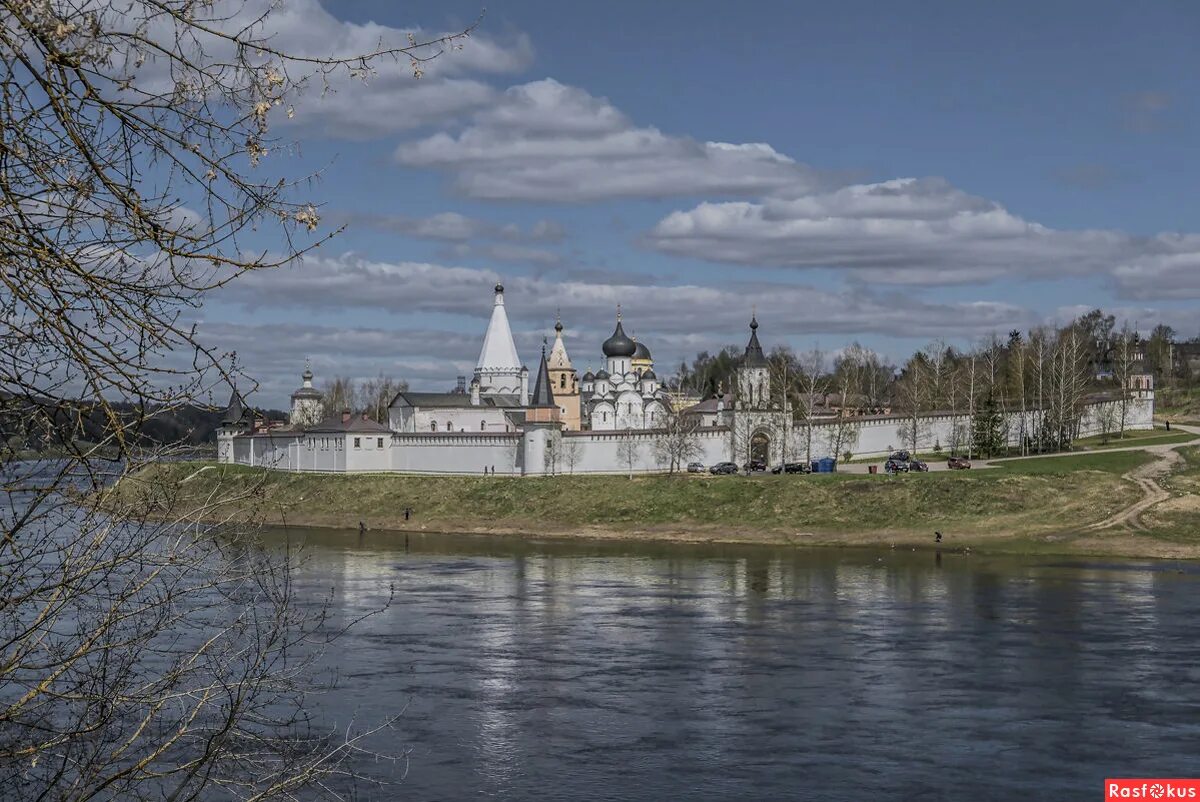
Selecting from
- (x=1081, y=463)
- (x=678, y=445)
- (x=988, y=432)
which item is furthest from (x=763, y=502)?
(x=988, y=432)

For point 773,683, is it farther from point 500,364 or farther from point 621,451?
point 500,364

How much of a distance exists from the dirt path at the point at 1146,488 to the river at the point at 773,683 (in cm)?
1034

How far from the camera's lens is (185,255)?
573 cm

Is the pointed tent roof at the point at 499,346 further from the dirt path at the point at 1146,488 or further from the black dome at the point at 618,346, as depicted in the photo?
the dirt path at the point at 1146,488

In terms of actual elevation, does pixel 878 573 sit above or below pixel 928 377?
below

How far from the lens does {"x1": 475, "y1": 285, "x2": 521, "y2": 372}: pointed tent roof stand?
92125 millimetres

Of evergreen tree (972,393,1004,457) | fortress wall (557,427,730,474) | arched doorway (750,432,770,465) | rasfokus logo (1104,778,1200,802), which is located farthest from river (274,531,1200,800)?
arched doorway (750,432,770,465)

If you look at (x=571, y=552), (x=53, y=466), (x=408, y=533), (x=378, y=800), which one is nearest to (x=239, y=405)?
(x=53, y=466)

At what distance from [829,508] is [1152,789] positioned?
38805 mm

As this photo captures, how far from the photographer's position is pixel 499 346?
92.9 metres

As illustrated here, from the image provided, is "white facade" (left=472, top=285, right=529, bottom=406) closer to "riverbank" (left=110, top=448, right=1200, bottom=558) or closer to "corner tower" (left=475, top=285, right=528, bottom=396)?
"corner tower" (left=475, top=285, right=528, bottom=396)

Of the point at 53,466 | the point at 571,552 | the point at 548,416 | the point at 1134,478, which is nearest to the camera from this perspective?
the point at 53,466

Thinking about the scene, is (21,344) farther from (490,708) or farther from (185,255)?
(490,708)

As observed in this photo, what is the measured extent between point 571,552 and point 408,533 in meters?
12.8
